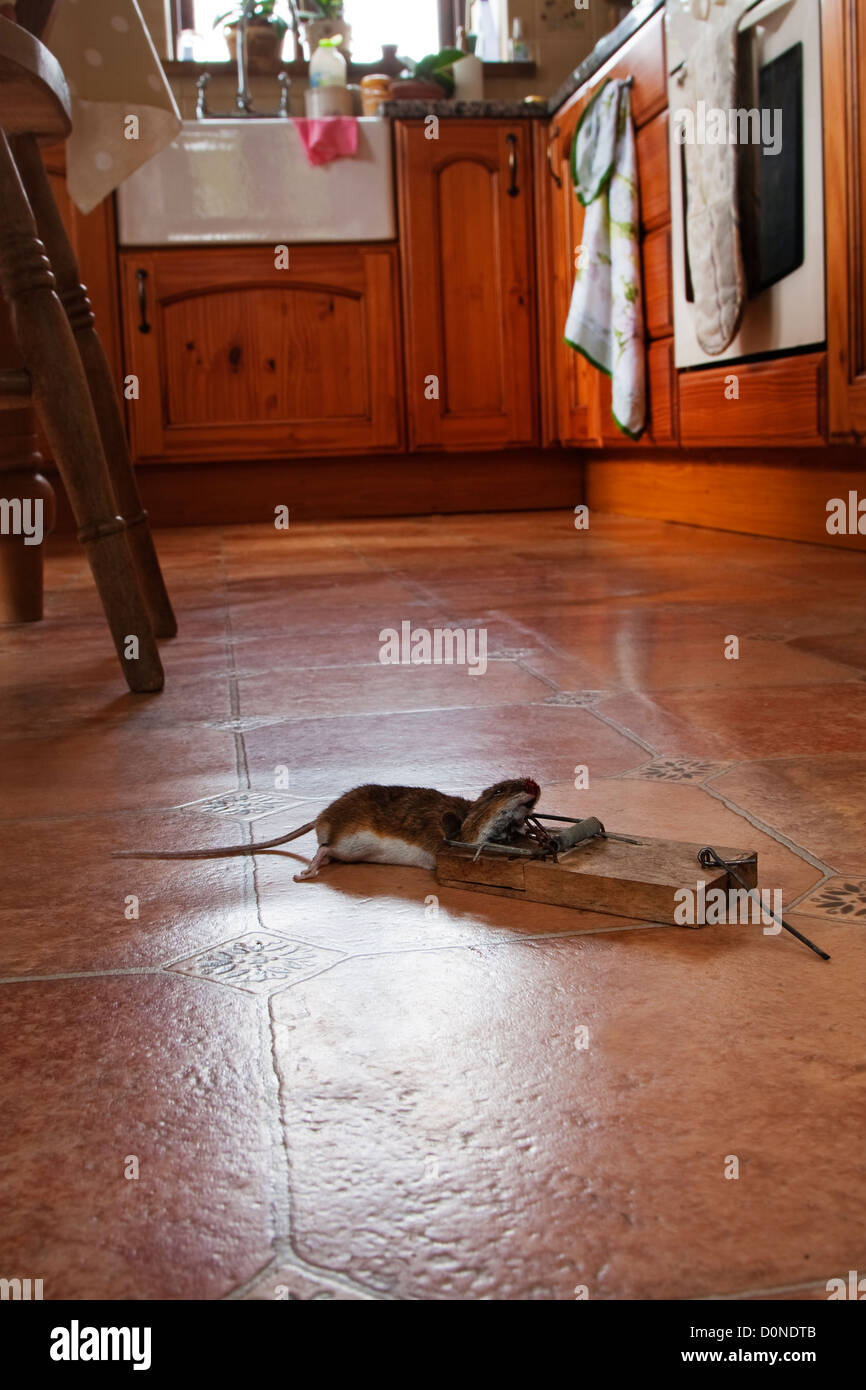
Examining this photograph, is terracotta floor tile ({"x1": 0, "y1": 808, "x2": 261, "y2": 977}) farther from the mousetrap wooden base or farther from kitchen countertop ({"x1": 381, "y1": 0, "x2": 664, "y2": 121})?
kitchen countertop ({"x1": 381, "y1": 0, "x2": 664, "y2": 121})

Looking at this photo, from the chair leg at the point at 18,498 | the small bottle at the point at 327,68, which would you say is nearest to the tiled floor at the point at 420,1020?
the chair leg at the point at 18,498

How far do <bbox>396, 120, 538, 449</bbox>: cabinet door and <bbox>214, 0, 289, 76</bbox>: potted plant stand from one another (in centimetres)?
88

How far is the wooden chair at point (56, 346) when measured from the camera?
1.66 metres

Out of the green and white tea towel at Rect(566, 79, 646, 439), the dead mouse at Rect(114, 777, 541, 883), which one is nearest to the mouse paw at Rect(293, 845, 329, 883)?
the dead mouse at Rect(114, 777, 541, 883)

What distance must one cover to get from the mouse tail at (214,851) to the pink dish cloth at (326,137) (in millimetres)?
4305

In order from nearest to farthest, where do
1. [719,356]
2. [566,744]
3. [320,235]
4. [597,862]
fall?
[597,862], [566,744], [719,356], [320,235]

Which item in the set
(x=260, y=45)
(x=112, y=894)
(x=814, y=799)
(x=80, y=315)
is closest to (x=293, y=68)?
(x=260, y=45)

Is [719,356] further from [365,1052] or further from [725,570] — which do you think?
[365,1052]

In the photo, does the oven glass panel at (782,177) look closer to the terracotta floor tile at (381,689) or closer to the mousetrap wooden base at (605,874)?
the terracotta floor tile at (381,689)

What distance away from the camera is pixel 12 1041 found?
78 cm

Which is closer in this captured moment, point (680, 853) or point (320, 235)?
point (680, 853)

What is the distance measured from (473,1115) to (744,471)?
330cm

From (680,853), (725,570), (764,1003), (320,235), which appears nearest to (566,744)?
(680,853)

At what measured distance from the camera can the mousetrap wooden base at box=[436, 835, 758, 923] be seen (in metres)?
0.92
